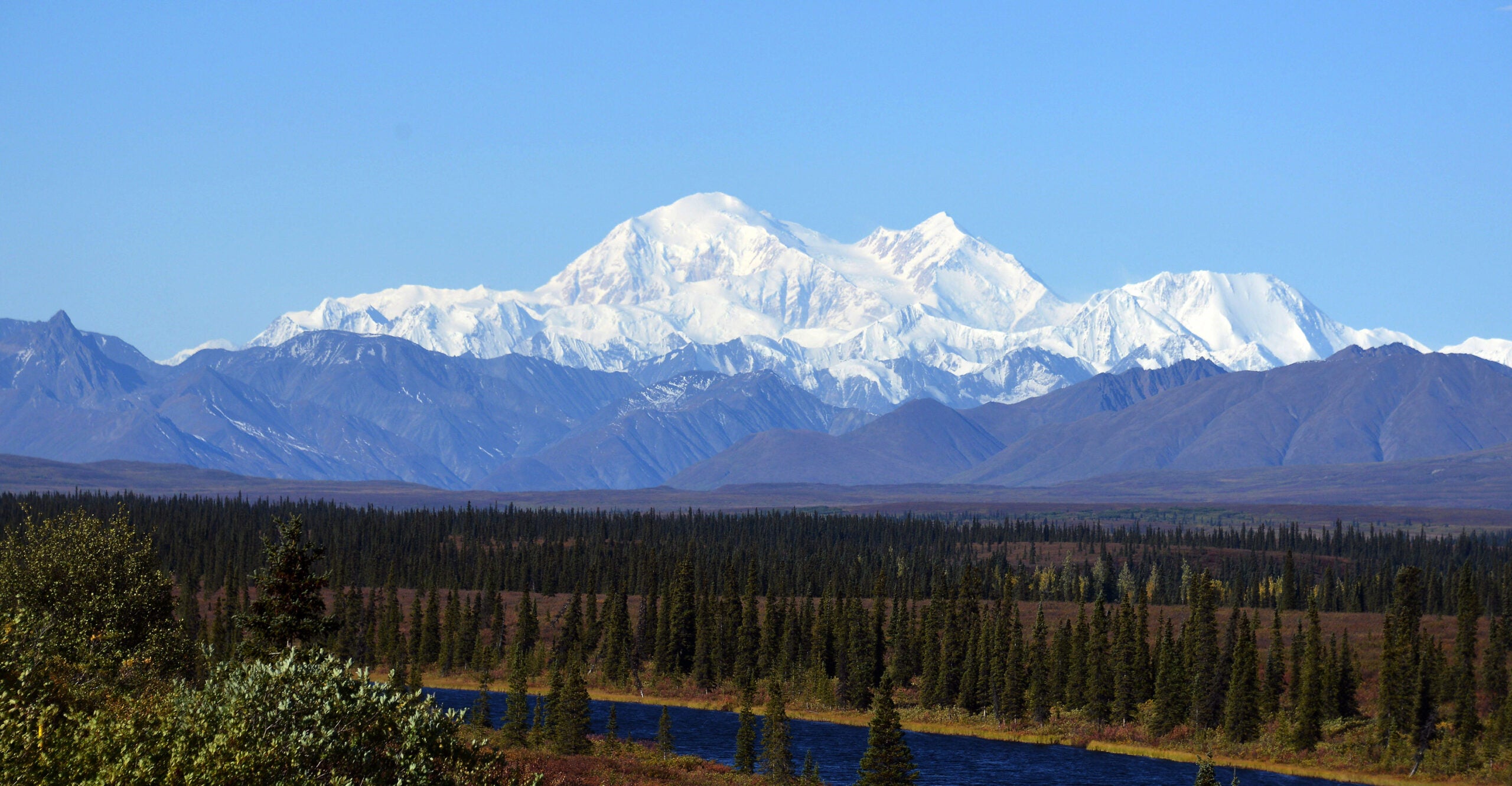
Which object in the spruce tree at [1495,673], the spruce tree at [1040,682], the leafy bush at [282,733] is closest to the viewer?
the leafy bush at [282,733]

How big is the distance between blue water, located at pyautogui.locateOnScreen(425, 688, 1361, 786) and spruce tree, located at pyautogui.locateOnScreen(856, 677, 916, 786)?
2031 centimetres

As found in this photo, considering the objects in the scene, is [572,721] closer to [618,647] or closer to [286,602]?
[286,602]

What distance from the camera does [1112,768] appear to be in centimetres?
12494

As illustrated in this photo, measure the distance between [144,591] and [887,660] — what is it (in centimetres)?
10229

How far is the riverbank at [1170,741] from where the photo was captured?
12606 centimetres

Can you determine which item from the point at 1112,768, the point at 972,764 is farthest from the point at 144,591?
the point at 1112,768

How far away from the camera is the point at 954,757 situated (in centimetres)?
12700

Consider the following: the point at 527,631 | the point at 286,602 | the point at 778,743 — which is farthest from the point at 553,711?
the point at 527,631

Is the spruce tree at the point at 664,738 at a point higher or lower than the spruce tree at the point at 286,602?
lower

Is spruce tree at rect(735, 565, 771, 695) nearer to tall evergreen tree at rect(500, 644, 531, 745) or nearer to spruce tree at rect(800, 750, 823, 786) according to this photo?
tall evergreen tree at rect(500, 644, 531, 745)

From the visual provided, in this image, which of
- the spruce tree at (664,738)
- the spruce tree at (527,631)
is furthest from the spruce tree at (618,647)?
the spruce tree at (664,738)

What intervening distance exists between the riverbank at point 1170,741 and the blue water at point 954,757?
2.12 metres

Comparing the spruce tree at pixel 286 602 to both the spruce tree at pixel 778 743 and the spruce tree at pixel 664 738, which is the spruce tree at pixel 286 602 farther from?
the spruce tree at pixel 778 743

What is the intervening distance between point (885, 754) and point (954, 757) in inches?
1654
